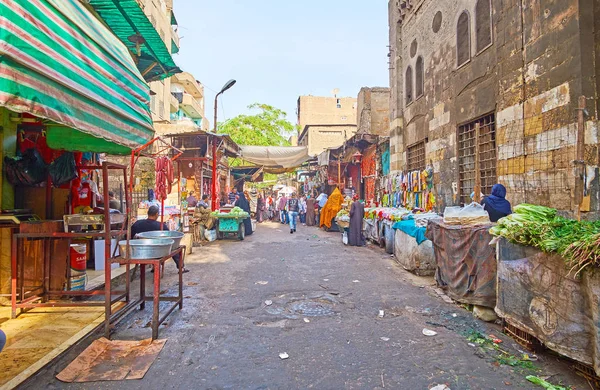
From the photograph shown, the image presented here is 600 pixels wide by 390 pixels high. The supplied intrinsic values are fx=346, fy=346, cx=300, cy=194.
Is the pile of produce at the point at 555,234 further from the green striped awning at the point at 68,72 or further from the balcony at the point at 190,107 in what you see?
the balcony at the point at 190,107

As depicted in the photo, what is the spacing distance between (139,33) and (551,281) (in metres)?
7.74

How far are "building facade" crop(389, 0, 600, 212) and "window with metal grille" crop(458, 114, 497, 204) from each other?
0.03 metres

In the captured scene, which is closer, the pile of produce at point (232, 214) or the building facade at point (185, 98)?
the pile of produce at point (232, 214)

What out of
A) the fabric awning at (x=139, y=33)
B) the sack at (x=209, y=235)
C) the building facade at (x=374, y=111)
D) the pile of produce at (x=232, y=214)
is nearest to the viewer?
the fabric awning at (x=139, y=33)

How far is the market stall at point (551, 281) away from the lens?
3.09m

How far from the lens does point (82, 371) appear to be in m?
3.46

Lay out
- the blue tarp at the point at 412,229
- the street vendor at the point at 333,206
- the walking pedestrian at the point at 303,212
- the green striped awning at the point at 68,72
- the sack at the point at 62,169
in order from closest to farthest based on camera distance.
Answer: the green striped awning at the point at 68,72, the sack at the point at 62,169, the blue tarp at the point at 412,229, the street vendor at the point at 333,206, the walking pedestrian at the point at 303,212

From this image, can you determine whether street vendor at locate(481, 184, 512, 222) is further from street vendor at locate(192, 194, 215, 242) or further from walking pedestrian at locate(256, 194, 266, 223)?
walking pedestrian at locate(256, 194, 266, 223)

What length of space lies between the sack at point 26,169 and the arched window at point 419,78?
11.4 meters

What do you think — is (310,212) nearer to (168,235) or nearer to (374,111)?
(374,111)

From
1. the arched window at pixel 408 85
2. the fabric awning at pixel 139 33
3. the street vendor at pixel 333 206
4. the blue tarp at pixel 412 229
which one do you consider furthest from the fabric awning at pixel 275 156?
the blue tarp at pixel 412 229

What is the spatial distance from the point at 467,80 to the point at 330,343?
26.8 feet

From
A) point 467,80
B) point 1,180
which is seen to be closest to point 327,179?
point 467,80

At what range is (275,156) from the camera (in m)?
19.1
